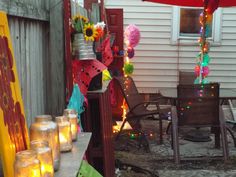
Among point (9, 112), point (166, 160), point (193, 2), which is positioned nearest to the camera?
point (9, 112)

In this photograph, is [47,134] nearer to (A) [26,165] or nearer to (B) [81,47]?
(A) [26,165]

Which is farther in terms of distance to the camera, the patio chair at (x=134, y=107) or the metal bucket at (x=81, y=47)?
the patio chair at (x=134, y=107)

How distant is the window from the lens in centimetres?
873

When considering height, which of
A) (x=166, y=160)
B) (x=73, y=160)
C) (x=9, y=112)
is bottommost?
(x=166, y=160)

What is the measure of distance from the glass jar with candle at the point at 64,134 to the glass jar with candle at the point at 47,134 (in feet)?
0.65

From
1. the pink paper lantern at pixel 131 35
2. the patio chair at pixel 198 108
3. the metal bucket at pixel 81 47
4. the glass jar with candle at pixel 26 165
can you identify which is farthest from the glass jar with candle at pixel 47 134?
the pink paper lantern at pixel 131 35

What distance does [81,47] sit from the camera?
3.17 meters

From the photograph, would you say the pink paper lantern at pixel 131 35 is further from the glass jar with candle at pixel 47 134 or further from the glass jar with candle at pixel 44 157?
the glass jar with candle at pixel 44 157

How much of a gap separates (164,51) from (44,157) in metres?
7.41

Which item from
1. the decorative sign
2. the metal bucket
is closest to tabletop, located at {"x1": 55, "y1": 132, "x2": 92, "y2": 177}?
the decorative sign

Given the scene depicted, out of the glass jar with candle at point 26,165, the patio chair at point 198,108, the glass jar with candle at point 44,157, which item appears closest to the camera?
the glass jar with candle at point 26,165

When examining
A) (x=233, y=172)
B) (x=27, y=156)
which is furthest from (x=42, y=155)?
(x=233, y=172)

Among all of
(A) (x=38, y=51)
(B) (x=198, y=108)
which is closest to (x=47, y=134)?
(A) (x=38, y=51)

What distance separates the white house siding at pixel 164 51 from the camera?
342 inches
